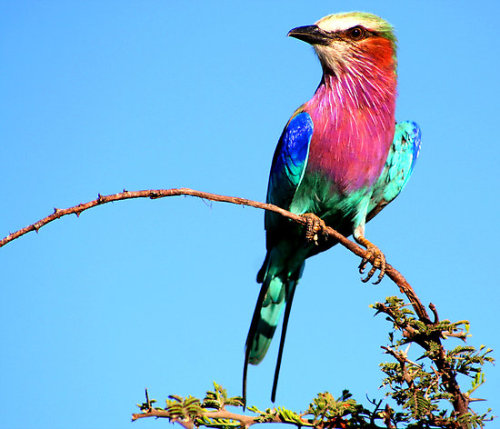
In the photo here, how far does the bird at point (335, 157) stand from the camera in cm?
474

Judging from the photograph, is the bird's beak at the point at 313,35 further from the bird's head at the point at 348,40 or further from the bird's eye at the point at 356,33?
the bird's eye at the point at 356,33

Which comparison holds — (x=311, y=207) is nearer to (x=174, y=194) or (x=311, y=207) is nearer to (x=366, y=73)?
(x=366, y=73)

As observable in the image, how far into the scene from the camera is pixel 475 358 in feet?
8.95

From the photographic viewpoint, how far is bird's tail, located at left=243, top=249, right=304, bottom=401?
4691mm

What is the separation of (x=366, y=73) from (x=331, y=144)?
0.71 meters

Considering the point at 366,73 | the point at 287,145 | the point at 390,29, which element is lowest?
the point at 287,145

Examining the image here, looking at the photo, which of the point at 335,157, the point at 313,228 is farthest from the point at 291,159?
the point at 313,228

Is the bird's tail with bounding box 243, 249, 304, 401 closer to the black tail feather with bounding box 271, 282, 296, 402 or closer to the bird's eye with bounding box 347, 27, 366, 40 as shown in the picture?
the black tail feather with bounding box 271, 282, 296, 402

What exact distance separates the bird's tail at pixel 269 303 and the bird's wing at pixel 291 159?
509 mm

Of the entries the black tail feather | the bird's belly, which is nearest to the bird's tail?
the black tail feather

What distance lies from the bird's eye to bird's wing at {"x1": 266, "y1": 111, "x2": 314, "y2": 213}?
746mm

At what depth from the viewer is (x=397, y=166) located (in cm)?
520

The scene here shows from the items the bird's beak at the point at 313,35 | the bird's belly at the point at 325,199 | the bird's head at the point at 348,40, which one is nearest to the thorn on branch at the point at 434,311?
the bird's belly at the point at 325,199

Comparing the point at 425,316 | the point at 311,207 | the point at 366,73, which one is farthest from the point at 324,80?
the point at 425,316
